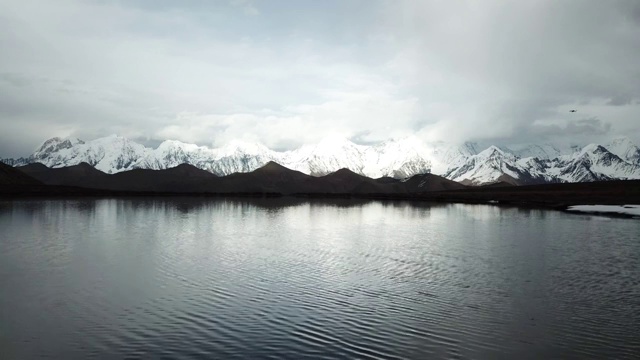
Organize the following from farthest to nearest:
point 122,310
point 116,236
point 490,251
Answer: point 116,236
point 490,251
point 122,310

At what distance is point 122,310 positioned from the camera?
21.6 m

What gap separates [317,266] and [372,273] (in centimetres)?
419

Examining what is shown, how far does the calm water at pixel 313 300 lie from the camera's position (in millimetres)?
17109

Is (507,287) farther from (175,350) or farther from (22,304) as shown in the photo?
(22,304)

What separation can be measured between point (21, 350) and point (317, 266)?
2045 cm

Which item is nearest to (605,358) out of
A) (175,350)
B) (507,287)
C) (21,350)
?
(507,287)

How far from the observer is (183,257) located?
3750 centimetres

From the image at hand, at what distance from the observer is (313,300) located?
2400 cm

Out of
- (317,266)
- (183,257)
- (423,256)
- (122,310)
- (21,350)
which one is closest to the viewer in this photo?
(21,350)

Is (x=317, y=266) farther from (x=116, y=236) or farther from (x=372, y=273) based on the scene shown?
(x=116, y=236)

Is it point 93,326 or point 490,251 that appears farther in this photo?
point 490,251

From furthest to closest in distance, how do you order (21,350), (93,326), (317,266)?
(317,266) < (93,326) < (21,350)

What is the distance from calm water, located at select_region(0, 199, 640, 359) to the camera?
17.1 metres

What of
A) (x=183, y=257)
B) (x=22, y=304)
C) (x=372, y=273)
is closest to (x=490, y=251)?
(x=372, y=273)
